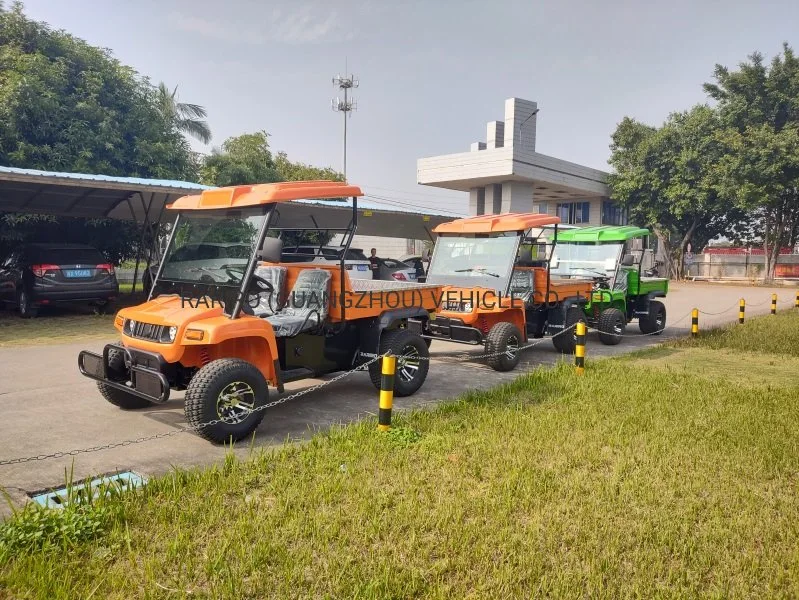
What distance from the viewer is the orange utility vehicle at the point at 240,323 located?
5078mm

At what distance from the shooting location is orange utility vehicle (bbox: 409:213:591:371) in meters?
8.55

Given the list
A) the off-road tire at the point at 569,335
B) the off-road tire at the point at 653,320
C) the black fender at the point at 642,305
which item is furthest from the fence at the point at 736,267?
the off-road tire at the point at 569,335

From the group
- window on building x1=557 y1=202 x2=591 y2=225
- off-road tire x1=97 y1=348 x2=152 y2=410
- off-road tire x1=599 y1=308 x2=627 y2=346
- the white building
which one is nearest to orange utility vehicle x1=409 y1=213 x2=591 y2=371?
off-road tire x1=599 y1=308 x2=627 y2=346

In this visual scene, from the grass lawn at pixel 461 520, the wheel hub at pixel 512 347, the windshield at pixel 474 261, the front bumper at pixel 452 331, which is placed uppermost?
the windshield at pixel 474 261

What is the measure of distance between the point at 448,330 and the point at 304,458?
4185 mm

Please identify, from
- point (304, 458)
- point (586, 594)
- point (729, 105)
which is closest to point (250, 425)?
point (304, 458)

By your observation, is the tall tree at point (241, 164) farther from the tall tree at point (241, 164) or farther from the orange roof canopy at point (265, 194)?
the orange roof canopy at point (265, 194)

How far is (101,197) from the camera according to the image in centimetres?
1547

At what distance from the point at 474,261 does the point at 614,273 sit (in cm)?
347

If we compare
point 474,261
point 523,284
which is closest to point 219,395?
point 474,261

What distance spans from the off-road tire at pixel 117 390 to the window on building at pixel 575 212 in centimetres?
3879

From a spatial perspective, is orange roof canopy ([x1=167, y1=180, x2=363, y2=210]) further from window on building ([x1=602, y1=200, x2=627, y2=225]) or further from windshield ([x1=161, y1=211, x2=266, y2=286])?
window on building ([x1=602, y1=200, x2=627, y2=225])

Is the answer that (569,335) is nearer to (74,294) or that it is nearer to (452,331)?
(452,331)

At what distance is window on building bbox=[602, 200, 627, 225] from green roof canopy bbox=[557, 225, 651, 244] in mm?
30585
